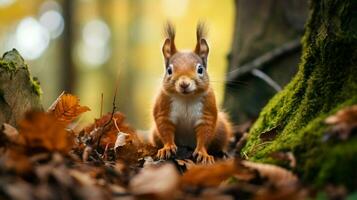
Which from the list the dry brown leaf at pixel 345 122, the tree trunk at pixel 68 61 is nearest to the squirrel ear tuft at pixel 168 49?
the dry brown leaf at pixel 345 122

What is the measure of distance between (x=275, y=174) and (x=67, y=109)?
1.72 meters

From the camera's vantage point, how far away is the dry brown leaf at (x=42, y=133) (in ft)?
7.93

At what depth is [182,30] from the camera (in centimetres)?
2219

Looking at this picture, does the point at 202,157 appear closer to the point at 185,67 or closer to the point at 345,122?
the point at 185,67

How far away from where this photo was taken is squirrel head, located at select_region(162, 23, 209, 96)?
369 cm

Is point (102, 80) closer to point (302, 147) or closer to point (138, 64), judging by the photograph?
point (138, 64)

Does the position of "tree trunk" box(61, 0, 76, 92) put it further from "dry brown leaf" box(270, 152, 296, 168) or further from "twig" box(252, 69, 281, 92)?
"dry brown leaf" box(270, 152, 296, 168)

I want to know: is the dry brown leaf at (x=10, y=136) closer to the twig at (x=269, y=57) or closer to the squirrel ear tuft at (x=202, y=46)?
the squirrel ear tuft at (x=202, y=46)

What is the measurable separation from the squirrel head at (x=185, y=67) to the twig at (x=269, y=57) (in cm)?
153

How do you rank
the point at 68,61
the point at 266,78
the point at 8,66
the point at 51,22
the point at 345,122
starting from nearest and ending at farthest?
the point at 345,122 → the point at 8,66 → the point at 266,78 → the point at 68,61 → the point at 51,22

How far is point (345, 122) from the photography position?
2.31 meters

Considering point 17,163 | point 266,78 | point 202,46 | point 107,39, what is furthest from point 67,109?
point 107,39

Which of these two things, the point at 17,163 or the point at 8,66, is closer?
the point at 17,163

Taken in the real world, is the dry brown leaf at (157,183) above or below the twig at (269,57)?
below
